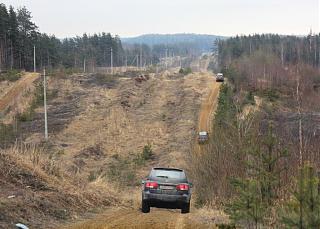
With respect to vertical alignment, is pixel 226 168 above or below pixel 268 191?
below

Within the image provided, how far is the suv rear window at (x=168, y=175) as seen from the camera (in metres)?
15.9

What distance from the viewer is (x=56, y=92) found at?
209ft

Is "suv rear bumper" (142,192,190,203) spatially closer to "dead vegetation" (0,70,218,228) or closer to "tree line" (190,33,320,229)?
"tree line" (190,33,320,229)

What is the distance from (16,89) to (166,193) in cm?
5198

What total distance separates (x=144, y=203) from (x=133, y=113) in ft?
135

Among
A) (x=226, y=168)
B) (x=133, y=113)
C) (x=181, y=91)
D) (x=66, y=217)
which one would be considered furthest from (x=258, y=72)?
(x=66, y=217)

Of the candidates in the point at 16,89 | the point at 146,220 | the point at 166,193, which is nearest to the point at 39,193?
the point at 146,220

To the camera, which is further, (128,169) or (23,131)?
(23,131)

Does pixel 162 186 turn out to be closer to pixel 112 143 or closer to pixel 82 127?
pixel 112 143

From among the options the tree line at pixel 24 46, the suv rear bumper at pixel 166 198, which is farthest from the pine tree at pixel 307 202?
the tree line at pixel 24 46

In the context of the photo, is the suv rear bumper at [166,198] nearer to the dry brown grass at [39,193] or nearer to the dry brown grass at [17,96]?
the dry brown grass at [39,193]

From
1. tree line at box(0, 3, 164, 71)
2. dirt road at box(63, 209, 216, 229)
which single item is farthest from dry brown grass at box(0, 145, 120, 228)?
tree line at box(0, 3, 164, 71)

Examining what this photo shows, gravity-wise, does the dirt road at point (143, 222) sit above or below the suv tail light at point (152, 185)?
below

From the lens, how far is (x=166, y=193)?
615 inches
